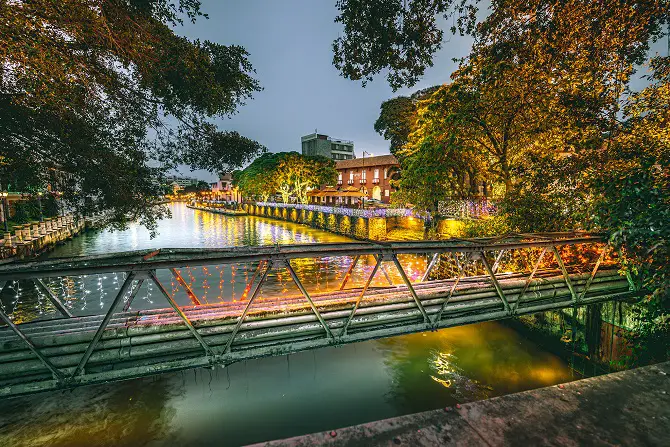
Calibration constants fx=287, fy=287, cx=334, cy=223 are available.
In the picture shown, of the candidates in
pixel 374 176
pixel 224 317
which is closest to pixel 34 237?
pixel 224 317

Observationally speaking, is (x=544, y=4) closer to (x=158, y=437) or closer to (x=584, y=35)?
(x=584, y=35)

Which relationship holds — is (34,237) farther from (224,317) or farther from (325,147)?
(325,147)

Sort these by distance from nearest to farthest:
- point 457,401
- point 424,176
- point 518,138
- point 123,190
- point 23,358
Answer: point 23,358 → point 457,401 → point 123,190 → point 518,138 → point 424,176

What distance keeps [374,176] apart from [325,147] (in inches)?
1398

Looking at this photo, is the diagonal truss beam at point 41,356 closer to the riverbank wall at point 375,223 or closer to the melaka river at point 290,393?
the melaka river at point 290,393

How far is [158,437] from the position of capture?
6.39 metres

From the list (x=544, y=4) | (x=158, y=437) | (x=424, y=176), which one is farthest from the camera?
(x=424, y=176)

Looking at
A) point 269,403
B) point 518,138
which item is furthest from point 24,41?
point 518,138

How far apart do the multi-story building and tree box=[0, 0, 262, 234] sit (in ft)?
170

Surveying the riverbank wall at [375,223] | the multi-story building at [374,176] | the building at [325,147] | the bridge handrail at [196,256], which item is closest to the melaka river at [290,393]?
the bridge handrail at [196,256]

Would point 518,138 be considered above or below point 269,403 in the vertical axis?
above

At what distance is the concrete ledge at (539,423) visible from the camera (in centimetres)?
Answer: 280

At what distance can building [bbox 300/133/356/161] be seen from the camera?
9512 cm

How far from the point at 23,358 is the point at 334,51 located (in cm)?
880
